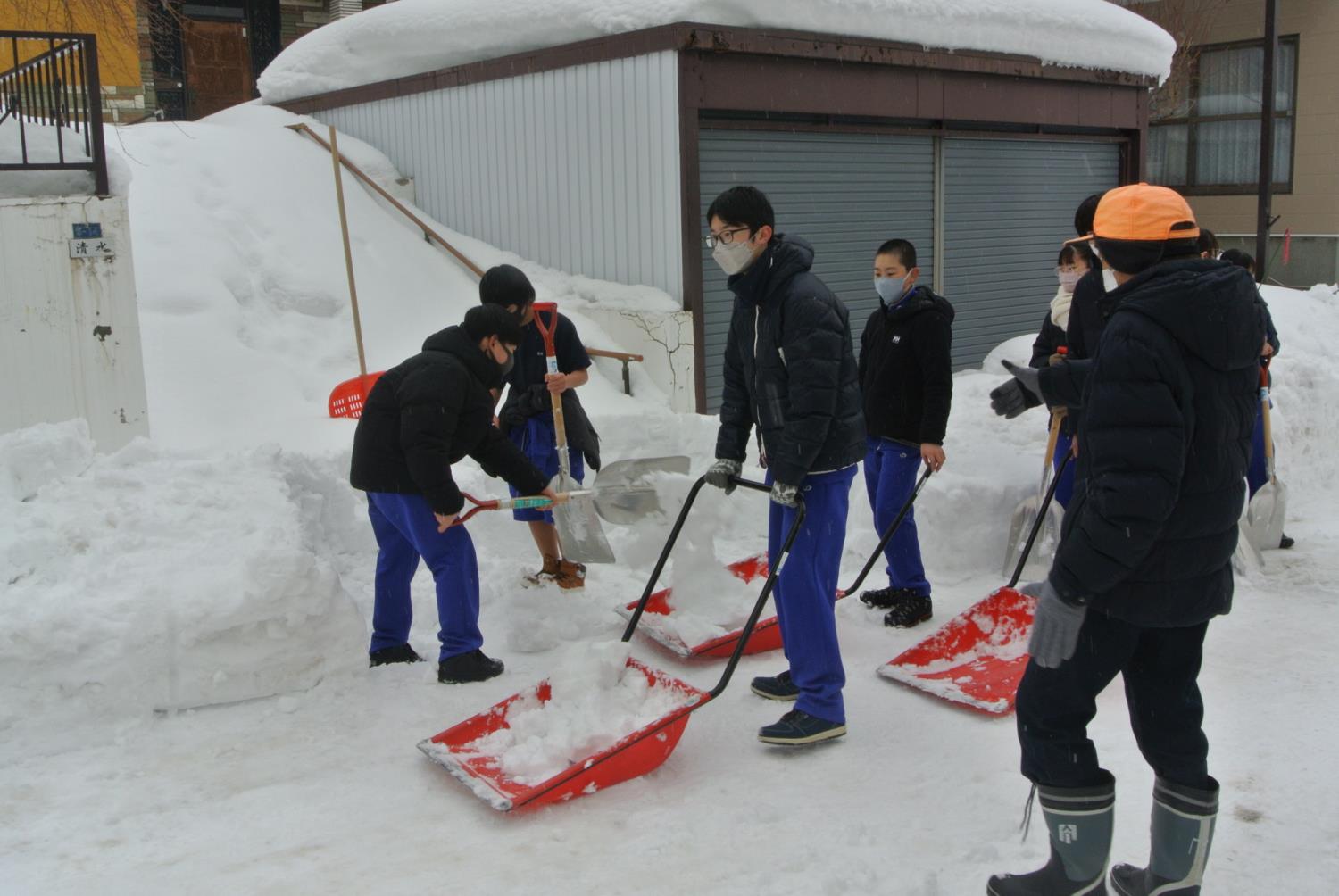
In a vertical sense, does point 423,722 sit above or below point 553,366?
below

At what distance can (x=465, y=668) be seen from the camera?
4688 millimetres

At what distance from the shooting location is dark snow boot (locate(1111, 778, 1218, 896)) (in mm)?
2867

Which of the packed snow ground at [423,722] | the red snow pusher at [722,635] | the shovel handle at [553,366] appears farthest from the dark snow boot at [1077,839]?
the shovel handle at [553,366]

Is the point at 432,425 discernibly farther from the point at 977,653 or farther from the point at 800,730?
the point at 977,653

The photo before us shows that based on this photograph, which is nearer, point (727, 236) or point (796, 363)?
point (796, 363)

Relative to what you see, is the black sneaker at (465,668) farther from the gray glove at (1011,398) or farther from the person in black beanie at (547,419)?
the gray glove at (1011,398)

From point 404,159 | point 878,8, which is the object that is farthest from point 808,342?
point 404,159

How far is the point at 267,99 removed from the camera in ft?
42.1

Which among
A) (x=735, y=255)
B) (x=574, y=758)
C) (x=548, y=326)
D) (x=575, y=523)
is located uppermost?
(x=735, y=255)

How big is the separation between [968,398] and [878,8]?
3434 millimetres

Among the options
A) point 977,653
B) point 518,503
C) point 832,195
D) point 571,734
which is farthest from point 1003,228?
point 571,734

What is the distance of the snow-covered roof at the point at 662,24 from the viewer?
8.88 metres

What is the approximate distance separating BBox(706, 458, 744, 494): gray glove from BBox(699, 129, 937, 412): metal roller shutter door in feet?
15.2

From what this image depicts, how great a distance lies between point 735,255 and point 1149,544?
1.95 m
